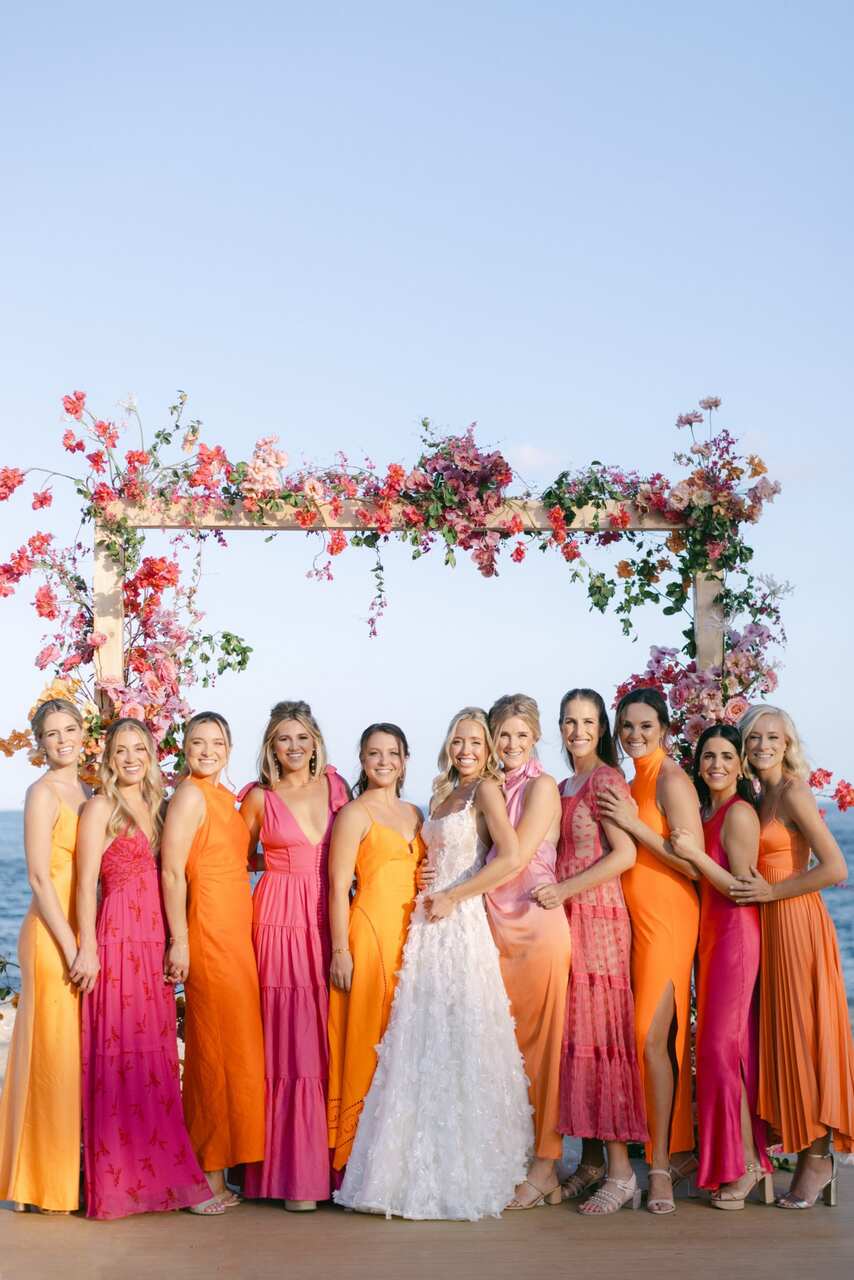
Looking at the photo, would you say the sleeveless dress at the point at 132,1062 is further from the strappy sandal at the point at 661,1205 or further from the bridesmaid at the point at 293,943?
the strappy sandal at the point at 661,1205

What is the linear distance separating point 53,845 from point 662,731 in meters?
2.57

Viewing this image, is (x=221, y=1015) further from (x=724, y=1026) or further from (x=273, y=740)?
(x=724, y=1026)

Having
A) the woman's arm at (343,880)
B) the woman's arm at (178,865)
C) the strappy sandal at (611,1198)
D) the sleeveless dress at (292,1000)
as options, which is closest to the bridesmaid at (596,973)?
the strappy sandal at (611,1198)

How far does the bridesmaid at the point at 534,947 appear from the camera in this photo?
548 centimetres

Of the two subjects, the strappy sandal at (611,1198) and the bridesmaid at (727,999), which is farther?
the bridesmaid at (727,999)

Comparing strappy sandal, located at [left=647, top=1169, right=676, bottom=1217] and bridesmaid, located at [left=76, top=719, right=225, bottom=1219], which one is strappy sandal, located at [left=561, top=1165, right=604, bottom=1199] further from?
bridesmaid, located at [left=76, top=719, right=225, bottom=1219]

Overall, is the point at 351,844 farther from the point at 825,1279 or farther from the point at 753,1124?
the point at 825,1279

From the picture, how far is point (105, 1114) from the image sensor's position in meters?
5.32

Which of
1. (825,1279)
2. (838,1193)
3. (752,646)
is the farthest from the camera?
(752,646)

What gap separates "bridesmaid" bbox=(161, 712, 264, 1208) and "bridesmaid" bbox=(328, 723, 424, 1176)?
1.06 ft

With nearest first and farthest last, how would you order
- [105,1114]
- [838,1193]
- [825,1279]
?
[825,1279], [105,1114], [838,1193]

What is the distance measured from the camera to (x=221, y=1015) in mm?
5477

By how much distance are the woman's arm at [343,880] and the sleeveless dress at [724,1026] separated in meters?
1.46

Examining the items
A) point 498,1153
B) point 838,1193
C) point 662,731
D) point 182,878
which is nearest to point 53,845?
point 182,878
